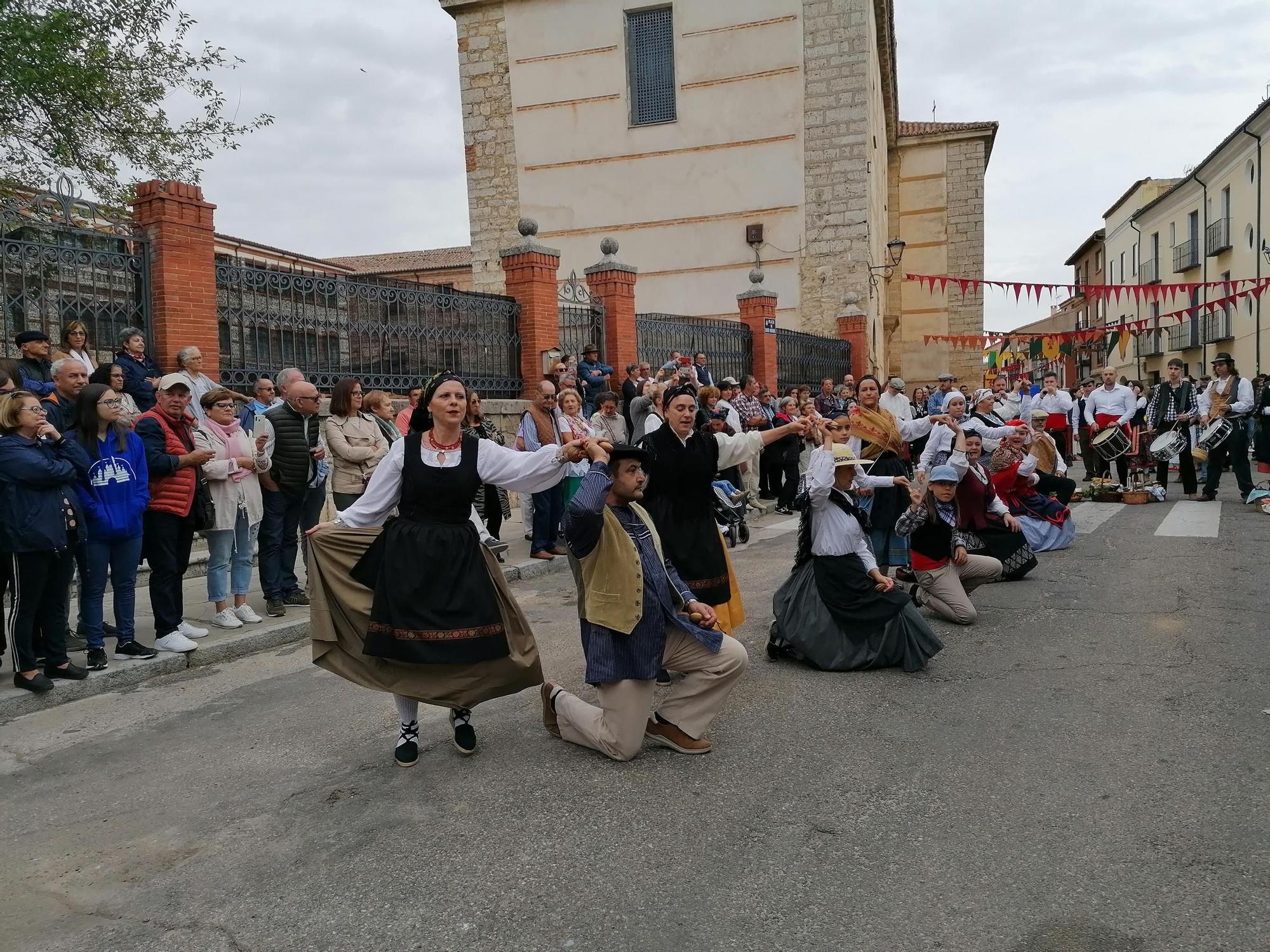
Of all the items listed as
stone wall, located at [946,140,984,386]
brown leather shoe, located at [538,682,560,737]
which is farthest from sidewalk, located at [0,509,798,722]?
stone wall, located at [946,140,984,386]

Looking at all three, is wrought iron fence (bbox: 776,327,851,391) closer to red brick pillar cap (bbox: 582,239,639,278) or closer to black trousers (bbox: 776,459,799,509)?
red brick pillar cap (bbox: 582,239,639,278)

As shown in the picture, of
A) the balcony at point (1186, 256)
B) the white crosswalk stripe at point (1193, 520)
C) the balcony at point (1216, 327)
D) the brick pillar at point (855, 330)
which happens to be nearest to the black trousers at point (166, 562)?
the white crosswalk stripe at point (1193, 520)

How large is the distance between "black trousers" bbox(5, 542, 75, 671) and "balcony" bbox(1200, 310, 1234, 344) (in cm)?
3758

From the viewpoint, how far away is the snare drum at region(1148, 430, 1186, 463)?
13.9 meters

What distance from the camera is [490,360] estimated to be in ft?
51.1

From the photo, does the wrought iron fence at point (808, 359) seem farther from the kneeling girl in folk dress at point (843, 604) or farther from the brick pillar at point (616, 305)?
the kneeling girl in folk dress at point (843, 604)

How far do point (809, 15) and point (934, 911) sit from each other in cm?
2663

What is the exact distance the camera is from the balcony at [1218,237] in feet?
114

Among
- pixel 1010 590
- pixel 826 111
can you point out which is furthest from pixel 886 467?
pixel 826 111

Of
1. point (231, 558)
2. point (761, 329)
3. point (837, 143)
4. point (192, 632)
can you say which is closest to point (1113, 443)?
point (761, 329)

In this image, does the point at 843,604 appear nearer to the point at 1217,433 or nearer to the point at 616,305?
the point at 1217,433

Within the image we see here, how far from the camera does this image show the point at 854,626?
6105 mm

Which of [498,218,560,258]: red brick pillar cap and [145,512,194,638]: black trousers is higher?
[498,218,560,258]: red brick pillar cap

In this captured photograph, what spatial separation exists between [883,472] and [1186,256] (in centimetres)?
3977
